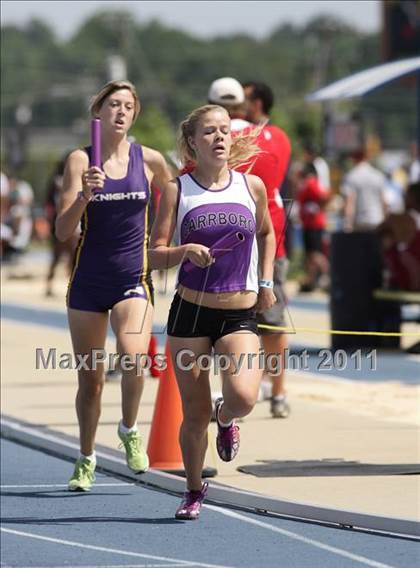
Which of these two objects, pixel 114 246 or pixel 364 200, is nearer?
pixel 114 246

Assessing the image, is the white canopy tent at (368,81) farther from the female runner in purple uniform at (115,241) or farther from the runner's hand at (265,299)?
the runner's hand at (265,299)

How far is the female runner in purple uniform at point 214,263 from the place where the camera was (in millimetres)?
8203

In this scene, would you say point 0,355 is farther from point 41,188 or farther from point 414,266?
point 41,188

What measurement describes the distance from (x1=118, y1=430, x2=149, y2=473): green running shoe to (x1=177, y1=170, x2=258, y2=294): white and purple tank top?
1.40 metres

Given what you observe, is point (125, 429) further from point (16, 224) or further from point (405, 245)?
point (16, 224)

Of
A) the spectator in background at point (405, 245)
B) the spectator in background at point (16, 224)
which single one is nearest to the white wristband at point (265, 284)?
the spectator in background at point (405, 245)

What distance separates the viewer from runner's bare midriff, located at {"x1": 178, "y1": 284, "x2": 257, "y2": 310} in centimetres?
824

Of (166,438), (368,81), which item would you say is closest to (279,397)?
(166,438)

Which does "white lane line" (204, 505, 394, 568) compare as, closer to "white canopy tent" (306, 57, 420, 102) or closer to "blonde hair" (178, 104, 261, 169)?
"blonde hair" (178, 104, 261, 169)

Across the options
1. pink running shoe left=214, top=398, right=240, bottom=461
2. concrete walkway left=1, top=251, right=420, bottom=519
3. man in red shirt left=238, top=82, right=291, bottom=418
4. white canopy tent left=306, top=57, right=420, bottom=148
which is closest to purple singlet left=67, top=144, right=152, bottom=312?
pink running shoe left=214, top=398, right=240, bottom=461

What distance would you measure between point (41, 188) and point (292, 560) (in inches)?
2577

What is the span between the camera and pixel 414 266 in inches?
654

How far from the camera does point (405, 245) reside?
16.5 m

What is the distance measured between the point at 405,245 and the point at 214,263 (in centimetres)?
850
